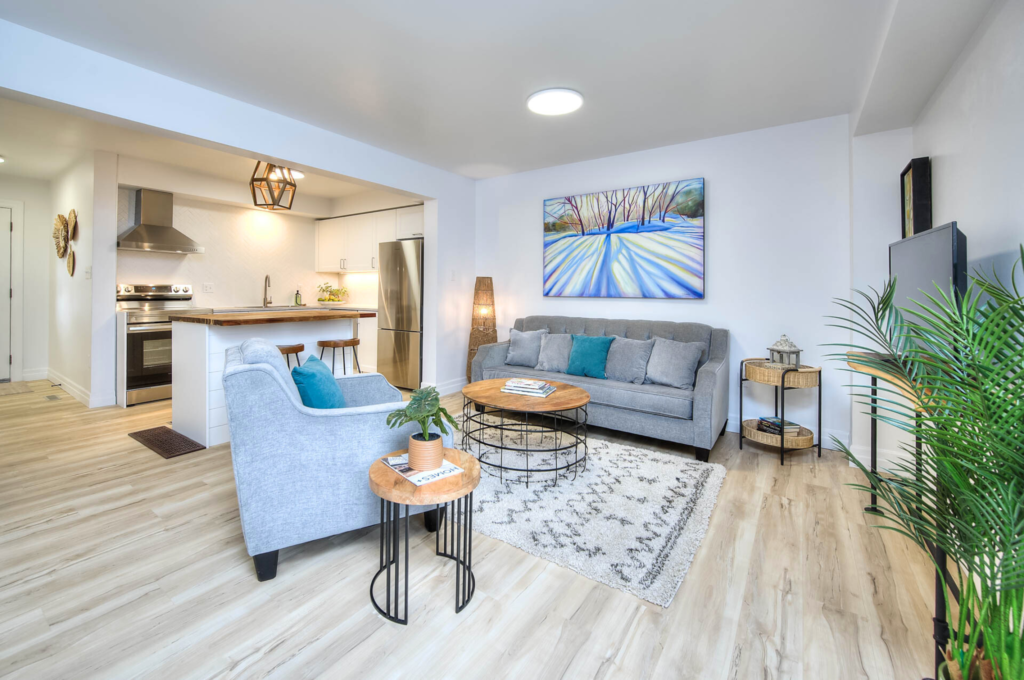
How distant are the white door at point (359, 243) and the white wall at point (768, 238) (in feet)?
10.2

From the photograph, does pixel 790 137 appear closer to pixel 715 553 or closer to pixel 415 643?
pixel 715 553

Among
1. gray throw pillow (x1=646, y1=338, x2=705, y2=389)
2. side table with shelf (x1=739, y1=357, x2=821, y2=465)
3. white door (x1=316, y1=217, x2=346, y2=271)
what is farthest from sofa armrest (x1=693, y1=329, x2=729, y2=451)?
white door (x1=316, y1=217, x2=346, y2=271)

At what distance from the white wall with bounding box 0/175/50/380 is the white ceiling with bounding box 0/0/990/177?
4507 millimetres

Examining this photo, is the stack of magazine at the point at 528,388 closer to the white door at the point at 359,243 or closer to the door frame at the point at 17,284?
the white door at the point at 359,243

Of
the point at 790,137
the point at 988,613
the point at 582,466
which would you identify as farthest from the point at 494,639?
the point at 790,137

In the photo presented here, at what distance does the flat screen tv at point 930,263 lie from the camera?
1661mm

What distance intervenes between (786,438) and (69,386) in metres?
7.00

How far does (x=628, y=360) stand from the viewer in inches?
145

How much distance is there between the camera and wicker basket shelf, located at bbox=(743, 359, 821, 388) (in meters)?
3.03

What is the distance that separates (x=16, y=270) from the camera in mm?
5316

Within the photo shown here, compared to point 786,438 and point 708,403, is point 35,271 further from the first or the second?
point 786,438

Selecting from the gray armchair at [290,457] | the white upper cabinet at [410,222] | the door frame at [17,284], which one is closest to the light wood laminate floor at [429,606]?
the gray armchair at [290,457]

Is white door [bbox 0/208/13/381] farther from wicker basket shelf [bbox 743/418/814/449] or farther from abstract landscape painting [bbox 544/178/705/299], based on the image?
wicker basket shelf [bbox 743/418/814/449]

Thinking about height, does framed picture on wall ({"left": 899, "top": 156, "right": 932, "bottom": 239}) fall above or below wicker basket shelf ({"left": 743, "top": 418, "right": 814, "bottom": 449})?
above
